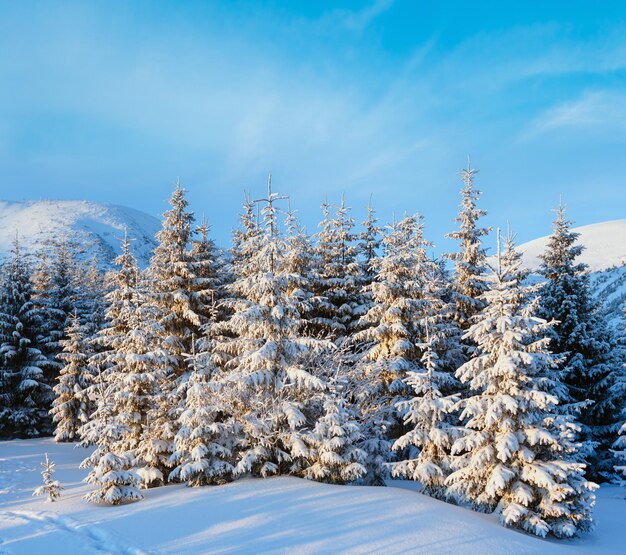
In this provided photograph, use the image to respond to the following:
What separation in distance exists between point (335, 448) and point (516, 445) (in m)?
5.46

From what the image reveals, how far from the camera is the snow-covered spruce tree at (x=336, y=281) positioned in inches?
975

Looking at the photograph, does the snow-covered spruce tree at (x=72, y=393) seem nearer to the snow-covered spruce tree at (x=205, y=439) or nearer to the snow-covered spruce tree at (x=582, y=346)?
the snow-covered spruce tree at (x=205, y=439)

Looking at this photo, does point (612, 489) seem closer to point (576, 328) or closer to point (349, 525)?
point (576, 328)

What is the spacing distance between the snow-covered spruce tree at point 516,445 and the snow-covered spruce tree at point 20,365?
27426 millimetres

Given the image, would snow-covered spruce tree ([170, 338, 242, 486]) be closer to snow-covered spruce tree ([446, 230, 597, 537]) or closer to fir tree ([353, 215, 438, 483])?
fir tree ([353, 215, 438, 483])

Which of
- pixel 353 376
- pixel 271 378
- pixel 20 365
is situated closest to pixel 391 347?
pixel 353 376

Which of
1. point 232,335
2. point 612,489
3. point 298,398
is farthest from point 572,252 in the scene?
point 232,335

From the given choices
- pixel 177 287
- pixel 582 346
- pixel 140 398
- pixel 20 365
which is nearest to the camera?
pixel 140 398

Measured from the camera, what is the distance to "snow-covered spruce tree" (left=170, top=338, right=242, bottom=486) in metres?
15.6

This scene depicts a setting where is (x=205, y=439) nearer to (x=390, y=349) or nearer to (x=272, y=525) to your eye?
(x=272, y=525)

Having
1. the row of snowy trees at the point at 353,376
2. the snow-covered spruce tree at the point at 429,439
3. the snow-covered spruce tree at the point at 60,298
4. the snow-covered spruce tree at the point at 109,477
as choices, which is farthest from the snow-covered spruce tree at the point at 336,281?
the snow-covered spruce tree at the point at 60,298

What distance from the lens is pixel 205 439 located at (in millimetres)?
15875

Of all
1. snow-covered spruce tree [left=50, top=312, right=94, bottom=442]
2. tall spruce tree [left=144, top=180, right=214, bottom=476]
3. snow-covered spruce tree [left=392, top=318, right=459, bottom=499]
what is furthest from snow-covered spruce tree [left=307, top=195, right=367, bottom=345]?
snow-covered spruce tree [left=50, top=312, right=94, bottom=442]

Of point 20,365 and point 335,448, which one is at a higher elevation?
point 20,365
